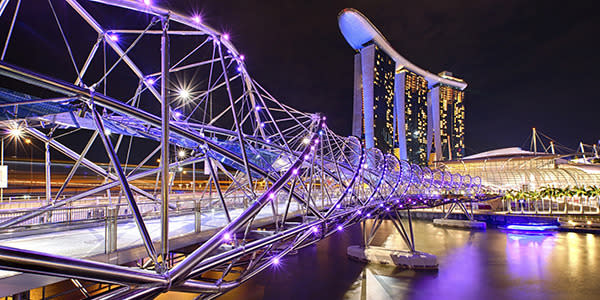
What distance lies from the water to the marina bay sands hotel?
71174 millimetres

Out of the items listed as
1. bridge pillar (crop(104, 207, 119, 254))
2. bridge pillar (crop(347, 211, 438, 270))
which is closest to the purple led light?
bridge pillar (crop(347, 211, 438, 270))

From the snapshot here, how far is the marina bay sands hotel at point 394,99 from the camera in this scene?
117m

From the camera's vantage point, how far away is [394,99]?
147250mm

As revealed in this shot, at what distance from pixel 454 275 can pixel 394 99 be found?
12375 centimetres

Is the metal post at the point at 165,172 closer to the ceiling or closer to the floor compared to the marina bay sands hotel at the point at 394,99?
closer to the floor

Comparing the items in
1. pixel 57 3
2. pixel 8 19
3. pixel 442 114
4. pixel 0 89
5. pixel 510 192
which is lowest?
pixel 510 192

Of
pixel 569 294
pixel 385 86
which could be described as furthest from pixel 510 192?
pixel 385 86

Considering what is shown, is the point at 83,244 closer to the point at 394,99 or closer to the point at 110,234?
the point at 110,234

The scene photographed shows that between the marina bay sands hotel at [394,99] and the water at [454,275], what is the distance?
7117 cm

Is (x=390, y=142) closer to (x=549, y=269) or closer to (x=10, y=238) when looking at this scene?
(x=549, y=269)

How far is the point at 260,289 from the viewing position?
1094 inches

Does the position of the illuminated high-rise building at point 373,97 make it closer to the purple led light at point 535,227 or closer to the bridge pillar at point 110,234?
the purple led light at point 535,227

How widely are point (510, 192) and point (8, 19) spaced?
254 ft

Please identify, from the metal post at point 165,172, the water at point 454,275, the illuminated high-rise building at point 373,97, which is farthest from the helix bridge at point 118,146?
the illuminated high-rise building at point 373,97
